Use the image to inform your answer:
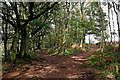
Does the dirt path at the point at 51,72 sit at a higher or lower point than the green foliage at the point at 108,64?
lower

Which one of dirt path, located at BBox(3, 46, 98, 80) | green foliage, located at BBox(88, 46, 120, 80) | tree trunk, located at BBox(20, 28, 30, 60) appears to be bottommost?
dirt path, located at BBox(3, 46, 98, 80)

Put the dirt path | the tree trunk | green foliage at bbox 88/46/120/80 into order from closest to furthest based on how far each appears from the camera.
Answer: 1. the dirt path
2. green foliage at bbox 88/46/120/80
3. the tree trunk

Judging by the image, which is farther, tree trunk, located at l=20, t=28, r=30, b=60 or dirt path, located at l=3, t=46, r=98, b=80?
tree trunk, located at l=20, t=28, r=30, b=60

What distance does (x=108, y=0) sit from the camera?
645 inches

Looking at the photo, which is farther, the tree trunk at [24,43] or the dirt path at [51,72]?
the tree trunk at [24,43]

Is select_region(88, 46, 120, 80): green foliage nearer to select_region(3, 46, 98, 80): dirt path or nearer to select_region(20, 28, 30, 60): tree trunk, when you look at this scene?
select_region(3, 46, 98, 80): dirt path

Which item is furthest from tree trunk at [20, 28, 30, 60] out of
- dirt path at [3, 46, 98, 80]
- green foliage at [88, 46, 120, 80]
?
green foliage at [88, 46, 120, 80]

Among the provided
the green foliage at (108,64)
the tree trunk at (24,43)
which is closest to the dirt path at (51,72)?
the green foliage at (108,64)

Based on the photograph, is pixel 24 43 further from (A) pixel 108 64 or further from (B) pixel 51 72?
(A) pixel 108 64

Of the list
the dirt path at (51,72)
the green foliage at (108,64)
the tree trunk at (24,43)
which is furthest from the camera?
the tree trunk at (24,43)

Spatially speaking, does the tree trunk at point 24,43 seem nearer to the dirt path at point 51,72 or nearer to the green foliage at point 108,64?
the dirt path at point 51,72

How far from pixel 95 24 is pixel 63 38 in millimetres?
12148

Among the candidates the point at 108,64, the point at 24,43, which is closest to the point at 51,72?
the point at 108,64

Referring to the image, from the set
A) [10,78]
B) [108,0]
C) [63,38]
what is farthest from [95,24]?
[10,78]
